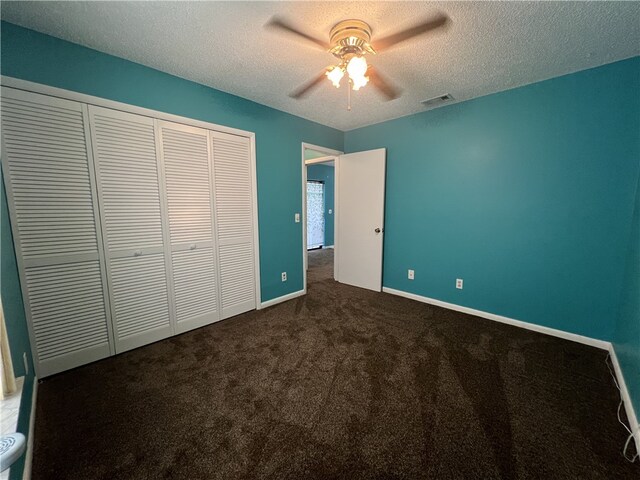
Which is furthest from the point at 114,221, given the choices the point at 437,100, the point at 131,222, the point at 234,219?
the point at 437,100

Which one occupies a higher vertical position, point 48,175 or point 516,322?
point 48,175

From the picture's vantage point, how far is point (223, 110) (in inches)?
98.9

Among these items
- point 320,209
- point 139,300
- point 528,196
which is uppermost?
point 528,196

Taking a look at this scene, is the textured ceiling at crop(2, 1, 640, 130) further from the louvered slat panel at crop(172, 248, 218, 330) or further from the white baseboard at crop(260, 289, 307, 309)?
the white baseboard at crop(260, 289, 307, 309)

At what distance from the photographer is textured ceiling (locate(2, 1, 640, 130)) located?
143 centimetres

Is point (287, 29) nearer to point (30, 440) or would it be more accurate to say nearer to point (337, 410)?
point (337, 410)

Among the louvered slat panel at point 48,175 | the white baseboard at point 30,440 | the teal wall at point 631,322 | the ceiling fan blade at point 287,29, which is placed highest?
the ceiling fan blade at point 287,29

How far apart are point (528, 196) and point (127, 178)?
142 inches

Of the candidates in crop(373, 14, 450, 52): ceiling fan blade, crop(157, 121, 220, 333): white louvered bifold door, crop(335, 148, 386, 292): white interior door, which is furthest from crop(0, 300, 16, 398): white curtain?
crop(335, 148, 386, 292): white interior door

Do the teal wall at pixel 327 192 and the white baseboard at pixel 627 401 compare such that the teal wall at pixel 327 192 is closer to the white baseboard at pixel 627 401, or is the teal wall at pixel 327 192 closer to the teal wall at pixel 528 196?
the teal wall at pixel 528 196

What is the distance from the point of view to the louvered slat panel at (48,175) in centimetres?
160

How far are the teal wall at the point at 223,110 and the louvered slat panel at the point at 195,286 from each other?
0.60 meters

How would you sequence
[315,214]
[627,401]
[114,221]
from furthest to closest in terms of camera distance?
[315,214], [114,221], [627,401]

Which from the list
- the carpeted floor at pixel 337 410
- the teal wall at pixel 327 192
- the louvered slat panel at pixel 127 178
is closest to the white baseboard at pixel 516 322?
the carpeted floor at pixel 337 410
